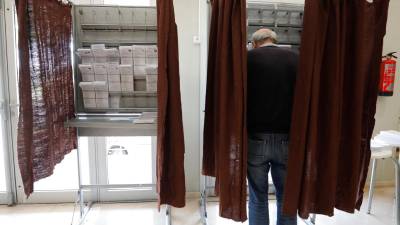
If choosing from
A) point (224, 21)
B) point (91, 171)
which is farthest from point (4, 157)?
point (224, 21)

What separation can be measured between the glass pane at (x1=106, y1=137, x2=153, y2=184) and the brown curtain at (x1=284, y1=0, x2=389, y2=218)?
6.08 ft

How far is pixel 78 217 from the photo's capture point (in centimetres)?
272

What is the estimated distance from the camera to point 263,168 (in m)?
1.82

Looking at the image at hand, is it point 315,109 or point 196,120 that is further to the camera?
point 196,120

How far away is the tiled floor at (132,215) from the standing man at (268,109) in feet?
3.41

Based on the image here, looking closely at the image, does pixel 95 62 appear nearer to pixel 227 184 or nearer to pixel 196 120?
pixel 196 120

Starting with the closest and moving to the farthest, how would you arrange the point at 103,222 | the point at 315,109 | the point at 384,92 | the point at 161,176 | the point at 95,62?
1. the point at 315,109
2. the point at 161,176
3. the point at 95,62
4. the point at 103,222
5. the point at 384,92

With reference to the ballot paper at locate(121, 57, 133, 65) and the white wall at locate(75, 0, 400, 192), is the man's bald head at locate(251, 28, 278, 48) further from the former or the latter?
the white wall at locate(75, 0, 400, 192)

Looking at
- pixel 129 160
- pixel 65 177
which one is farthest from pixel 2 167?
pixel 129 160

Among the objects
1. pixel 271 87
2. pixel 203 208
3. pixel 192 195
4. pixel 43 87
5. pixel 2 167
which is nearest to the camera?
pixel 271 87

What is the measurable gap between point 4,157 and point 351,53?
3.09 meters

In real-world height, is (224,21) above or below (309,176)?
above

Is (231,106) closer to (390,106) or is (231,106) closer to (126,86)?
(126,86)

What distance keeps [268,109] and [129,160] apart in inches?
74.0
